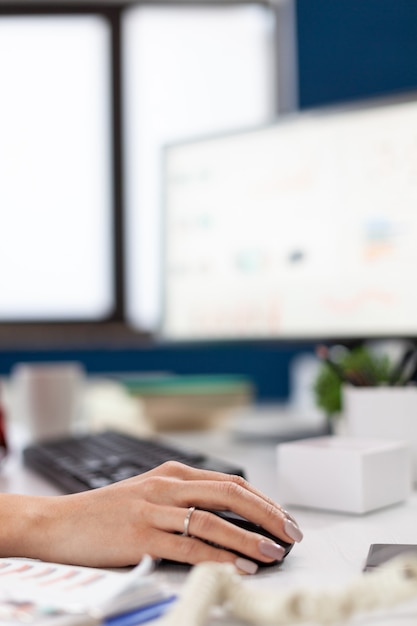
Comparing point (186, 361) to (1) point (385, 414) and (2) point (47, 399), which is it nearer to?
(2) point (47, 399)

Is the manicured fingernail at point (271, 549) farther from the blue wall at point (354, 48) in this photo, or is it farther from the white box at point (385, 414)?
the blue wall at point (354, 48)

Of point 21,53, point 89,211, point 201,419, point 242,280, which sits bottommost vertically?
point 201,419

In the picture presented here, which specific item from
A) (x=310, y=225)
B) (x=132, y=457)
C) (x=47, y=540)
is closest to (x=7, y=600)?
(x=47, y=540)

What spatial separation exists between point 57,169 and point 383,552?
249 centimetres

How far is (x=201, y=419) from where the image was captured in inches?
61.4

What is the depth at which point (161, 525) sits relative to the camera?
0.57 meters

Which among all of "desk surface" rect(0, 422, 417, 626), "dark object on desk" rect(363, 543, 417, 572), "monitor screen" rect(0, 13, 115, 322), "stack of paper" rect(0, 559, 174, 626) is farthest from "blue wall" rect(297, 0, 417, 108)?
"stack of paper" rect(0, 559, 174, 626)

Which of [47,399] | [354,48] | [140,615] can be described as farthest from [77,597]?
[354,48]

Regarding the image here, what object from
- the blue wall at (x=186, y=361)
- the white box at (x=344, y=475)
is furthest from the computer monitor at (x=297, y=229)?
the blue wall at (x=186, y=361)

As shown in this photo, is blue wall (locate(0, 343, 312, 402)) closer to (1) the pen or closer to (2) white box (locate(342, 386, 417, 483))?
(2) white box (locate(342, 386, 417, 483))

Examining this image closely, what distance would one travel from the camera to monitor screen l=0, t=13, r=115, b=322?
283 centimetres

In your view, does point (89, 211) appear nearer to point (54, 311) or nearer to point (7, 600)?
point (54, 311)

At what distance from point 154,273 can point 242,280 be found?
1.55m

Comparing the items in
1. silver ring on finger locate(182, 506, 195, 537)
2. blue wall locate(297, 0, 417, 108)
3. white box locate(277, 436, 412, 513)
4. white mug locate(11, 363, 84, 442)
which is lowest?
white mug locate(11, 363, 84, 442)
